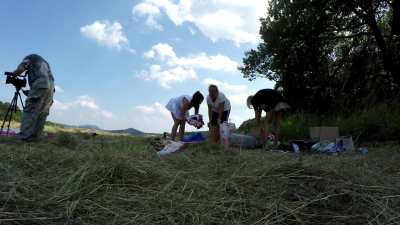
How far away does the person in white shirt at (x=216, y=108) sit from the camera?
21.1 feet

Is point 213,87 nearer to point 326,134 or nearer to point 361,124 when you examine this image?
point 326,134

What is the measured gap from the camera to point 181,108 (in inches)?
277

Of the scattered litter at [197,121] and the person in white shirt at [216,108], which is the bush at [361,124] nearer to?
the person in white shirt at [216,108]

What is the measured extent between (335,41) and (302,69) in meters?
1.54

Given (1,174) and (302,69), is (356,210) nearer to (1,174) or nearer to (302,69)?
(1,174)

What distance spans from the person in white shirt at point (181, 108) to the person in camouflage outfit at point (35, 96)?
7.05ft

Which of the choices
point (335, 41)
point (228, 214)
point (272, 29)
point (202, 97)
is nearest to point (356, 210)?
point (228, 214)

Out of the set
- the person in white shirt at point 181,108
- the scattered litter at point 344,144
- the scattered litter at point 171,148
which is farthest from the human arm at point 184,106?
the scattered litter at point 344,144

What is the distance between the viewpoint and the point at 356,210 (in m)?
2.04

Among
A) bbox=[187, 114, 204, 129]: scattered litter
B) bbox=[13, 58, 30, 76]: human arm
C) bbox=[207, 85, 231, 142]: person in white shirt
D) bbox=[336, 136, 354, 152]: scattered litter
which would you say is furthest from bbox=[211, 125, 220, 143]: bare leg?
bbox=[13, 58, 30, 76]: human arm

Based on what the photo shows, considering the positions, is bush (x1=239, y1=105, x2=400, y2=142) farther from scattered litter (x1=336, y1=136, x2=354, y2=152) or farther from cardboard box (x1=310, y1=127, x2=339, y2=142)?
scattered litter (x1=336, y1=136, x2=354, y2=152)

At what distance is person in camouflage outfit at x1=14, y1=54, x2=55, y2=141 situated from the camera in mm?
5574

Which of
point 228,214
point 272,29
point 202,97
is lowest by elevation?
point 228,214

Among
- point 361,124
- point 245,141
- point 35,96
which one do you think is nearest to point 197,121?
point 245,141
